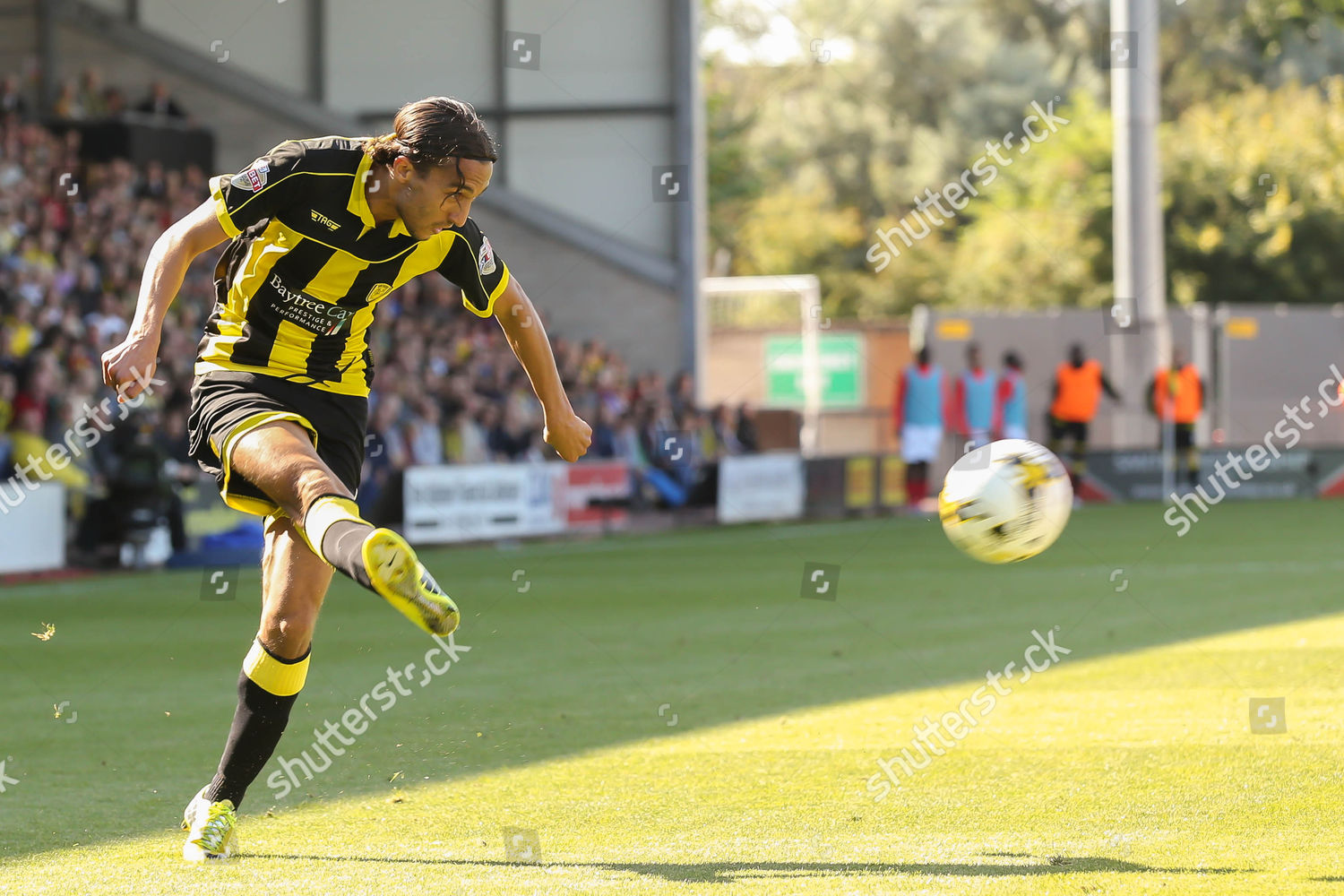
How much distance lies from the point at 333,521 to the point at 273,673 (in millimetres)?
915

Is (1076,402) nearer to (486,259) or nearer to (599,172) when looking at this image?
(599,172)

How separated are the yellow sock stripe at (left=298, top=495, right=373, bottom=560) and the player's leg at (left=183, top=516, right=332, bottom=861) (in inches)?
18.5

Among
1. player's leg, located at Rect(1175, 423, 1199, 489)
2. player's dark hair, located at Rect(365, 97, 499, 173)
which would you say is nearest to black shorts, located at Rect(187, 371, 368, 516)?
player's dark hair, located at Rect(365, 97, 499, 173)

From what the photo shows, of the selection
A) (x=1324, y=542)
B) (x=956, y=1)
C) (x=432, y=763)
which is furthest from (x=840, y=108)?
(x=432, y=763)

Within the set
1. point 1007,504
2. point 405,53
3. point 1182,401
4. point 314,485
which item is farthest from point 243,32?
point 314,485

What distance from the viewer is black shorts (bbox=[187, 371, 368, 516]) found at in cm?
483

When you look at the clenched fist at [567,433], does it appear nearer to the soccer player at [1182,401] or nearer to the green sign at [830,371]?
the soccer player at [1182,401]

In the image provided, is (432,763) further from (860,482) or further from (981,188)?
(981,188)

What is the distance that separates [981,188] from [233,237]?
45.9 metres

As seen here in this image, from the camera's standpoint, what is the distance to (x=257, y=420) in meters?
4.80

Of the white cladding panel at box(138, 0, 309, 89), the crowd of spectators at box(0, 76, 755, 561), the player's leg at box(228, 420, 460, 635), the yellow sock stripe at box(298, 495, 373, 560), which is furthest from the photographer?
the white cladding panel at box(138, 0, 309, 89)

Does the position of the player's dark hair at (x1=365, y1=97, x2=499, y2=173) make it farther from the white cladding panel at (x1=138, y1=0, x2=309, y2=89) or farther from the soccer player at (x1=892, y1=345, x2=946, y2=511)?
the white cladding panel at (x1=138, y1=0, x2=309, y2=89)

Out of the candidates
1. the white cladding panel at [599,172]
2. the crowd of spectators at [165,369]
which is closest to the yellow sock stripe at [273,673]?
the crowd of spectators at [165,369]

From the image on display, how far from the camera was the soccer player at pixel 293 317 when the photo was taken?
4699mm
